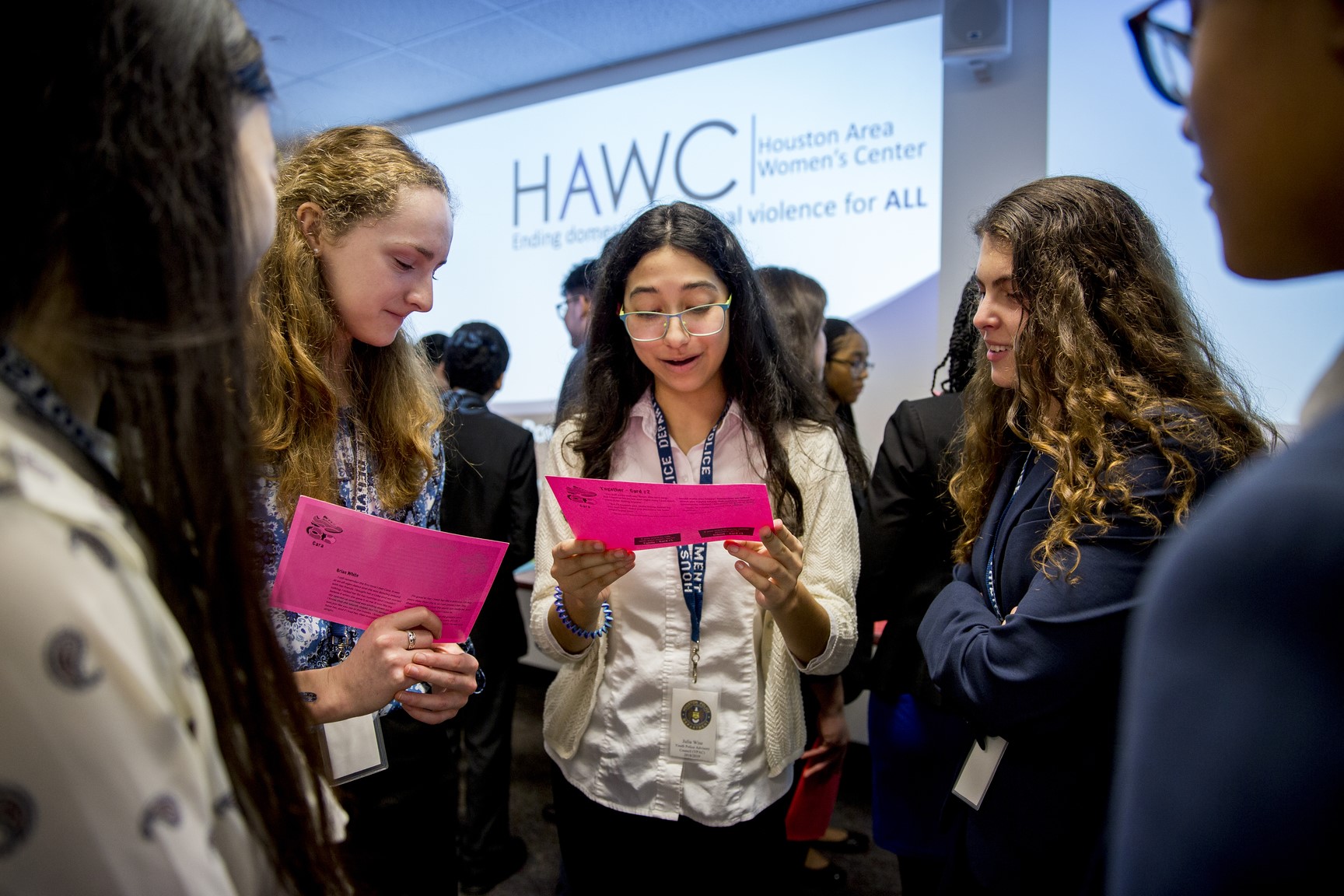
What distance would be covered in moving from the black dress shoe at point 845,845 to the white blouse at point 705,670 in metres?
1.84

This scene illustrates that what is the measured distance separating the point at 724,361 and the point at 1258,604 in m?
1.35

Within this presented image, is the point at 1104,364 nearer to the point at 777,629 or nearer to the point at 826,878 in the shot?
the point at 777,629

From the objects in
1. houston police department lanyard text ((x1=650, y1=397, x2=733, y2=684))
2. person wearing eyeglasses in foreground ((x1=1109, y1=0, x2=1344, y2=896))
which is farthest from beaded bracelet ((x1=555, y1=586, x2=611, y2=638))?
person wearing eyeglasses in foreground ((x1=1109, y1=0, x2=1344, y2=896))

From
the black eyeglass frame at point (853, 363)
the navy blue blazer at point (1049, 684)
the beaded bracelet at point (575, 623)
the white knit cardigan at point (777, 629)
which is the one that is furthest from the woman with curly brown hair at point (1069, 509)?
the black eyeglass frame at point (853, 363)

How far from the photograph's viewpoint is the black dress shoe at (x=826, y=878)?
9.48ft

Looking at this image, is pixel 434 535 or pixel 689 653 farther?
pixel 689 653

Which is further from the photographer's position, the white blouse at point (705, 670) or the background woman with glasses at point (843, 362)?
the background woman with glasses at point (843, 362)

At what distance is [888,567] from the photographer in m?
1.93

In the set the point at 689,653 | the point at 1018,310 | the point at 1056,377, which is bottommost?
the point at 689,653

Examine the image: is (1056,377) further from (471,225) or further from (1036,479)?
(471,225)

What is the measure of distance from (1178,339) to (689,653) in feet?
3.25

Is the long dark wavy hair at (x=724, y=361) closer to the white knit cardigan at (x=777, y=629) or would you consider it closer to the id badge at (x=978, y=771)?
the white knit cardigan at (x=777, y=629)

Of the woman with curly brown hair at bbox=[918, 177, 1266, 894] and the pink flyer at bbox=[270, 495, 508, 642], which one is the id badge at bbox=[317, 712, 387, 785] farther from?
the woman with curly brown hair at bbox=[918, 177, 1266, 894]

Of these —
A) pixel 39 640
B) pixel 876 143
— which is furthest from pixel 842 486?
pixel 876 143
